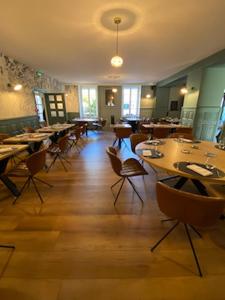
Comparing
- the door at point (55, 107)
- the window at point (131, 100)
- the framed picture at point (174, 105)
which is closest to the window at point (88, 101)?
the window at point (131, 100)

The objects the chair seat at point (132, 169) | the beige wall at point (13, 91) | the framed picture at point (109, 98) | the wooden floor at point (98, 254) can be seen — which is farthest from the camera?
the framed picture at point (109, 98)

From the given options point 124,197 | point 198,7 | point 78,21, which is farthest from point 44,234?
point 198,7

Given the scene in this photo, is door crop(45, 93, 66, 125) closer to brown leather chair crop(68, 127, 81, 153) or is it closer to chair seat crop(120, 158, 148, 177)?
brown leather chair crop(68, 127, 81, 153)

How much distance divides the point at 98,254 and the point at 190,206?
103 centimetres

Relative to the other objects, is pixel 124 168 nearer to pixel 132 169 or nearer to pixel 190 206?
pixel 132 169

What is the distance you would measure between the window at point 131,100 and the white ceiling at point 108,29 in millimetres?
5308

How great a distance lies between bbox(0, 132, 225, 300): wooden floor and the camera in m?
1.21

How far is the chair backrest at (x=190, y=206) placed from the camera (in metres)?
1.06

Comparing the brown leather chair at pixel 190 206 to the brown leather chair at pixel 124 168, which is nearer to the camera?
the brown leather chair at pixel 190 206

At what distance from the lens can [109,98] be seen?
32.3 feet

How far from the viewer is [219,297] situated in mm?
1156

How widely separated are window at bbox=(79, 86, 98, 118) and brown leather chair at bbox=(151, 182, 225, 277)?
9562 mm

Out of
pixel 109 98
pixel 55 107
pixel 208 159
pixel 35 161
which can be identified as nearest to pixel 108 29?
pixel 35 161

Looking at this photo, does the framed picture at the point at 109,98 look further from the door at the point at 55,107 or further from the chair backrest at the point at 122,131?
the chair backrest at the point at 122,131
